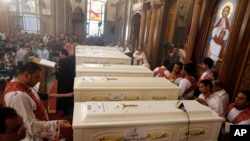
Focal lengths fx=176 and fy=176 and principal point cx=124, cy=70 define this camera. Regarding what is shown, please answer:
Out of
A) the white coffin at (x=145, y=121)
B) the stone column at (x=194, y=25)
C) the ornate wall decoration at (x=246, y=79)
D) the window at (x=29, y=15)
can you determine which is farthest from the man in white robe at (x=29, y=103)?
the window at (x=29, y=15)

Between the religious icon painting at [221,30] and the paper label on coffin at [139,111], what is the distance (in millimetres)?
2147

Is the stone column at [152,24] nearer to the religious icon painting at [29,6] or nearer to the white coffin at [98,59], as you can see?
the white coffin at [98,59]

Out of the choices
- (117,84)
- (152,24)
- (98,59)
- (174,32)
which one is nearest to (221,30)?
→ (174,32)

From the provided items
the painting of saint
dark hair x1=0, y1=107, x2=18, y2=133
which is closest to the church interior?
the painting of saint

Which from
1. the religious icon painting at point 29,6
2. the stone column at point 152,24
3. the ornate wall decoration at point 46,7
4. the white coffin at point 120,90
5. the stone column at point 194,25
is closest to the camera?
the white coffin at point 120,90

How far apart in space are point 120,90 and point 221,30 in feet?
8.49

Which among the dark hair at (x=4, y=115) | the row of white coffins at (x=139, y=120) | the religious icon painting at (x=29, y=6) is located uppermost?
the religious icon painting at (x=29, y=6)

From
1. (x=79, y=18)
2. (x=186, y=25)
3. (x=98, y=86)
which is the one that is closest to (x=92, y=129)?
(x=98, y=86)

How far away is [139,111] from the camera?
1.64 metres

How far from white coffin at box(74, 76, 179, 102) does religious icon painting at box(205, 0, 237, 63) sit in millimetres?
1662

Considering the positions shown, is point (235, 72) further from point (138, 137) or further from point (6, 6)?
point (6, 6)

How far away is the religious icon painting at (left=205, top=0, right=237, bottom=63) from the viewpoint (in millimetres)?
3365

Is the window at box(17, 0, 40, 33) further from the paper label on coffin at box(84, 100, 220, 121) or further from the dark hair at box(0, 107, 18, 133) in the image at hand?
the dark hair at box(0, 107, 18, 133)

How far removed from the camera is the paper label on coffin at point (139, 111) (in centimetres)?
156
